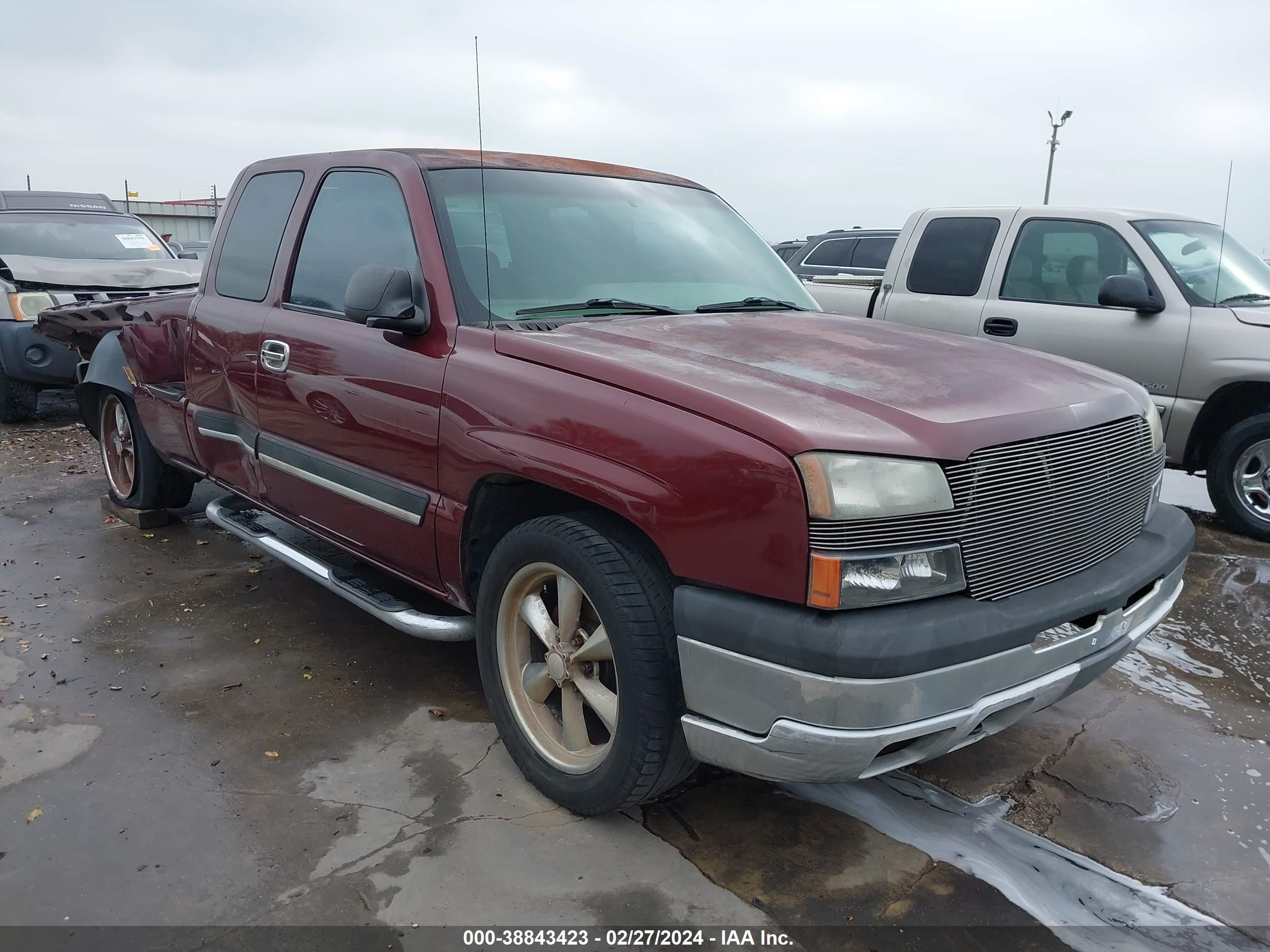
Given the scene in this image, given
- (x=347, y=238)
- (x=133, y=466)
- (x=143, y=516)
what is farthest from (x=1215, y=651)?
(x=133, y=466)

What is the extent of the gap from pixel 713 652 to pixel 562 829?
86 centimetres

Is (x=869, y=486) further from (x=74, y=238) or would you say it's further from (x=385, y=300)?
(x=74, y=238)

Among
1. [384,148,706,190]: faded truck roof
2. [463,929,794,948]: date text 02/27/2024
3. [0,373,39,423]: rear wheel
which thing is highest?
[384,148,706,190]: faded truck roof

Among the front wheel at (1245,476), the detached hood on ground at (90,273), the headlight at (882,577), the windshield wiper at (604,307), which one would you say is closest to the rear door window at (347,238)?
the windshield wiper at (604,307)

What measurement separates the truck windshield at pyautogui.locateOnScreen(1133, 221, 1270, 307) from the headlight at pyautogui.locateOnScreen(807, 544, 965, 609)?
180 inches

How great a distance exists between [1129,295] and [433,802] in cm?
494

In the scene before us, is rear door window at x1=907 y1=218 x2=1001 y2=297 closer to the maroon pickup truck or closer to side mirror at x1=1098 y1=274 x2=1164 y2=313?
side mirror at x1=1098 y1=274 x2=1164 y2=313

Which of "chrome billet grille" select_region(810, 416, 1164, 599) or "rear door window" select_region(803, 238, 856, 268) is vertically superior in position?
"rear door window" select_region(803, 238, 856, 268)

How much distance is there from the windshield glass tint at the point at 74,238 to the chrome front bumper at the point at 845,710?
9095 mm

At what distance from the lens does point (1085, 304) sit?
614 cm

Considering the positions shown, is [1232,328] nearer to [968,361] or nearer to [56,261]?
[968,361]

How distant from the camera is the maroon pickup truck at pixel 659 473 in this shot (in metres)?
2.17

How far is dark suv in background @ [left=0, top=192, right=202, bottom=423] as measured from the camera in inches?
317

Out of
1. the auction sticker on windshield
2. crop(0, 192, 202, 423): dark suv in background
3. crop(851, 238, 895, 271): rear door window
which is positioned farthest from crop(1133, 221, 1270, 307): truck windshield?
the auction sticker on windshield
